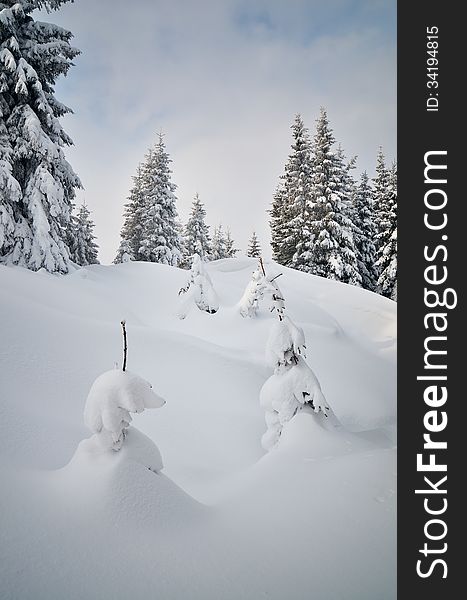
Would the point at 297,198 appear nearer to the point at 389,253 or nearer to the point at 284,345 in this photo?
the point at 389,253

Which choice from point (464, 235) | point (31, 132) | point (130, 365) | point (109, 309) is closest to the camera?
point (464, 235)

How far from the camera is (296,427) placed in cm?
464

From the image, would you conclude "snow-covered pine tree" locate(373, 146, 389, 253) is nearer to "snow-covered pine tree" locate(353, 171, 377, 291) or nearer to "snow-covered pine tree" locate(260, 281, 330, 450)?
"snow-covered pine tree" locate(353, 171, 377, 291)

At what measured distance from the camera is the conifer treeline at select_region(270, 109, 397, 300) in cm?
2080

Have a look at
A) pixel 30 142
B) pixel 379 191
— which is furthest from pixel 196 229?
pixel 30 142

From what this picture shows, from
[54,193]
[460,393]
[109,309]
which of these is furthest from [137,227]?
[460,393]

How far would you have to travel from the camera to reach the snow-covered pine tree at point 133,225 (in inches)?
1053

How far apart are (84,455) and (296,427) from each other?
112 inches

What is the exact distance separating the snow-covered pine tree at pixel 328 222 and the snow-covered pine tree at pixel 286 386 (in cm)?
1605

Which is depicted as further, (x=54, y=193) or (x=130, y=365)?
(x=54, y=193)

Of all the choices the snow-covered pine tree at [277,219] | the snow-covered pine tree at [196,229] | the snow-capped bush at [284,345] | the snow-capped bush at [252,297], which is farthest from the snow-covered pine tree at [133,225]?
the snow-capped bush at [284,345]

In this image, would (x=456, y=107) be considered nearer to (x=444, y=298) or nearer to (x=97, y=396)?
(x=444, y=298)

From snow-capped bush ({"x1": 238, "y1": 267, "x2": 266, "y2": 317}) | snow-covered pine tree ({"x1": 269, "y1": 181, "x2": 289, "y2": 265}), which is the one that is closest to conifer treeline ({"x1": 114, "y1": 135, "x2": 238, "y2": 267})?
snow-covered pine tree ({"x1": 269, "y1": 181, "x2": 289, "y2": 265})

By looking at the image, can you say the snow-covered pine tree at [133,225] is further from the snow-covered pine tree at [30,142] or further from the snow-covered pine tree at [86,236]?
the snow-covered pine tree at [30,142]
